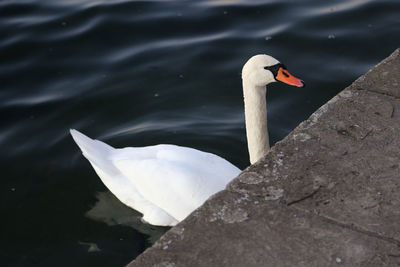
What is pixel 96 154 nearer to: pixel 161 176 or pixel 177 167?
pixel 161 176

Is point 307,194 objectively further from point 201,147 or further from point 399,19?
point 399,19

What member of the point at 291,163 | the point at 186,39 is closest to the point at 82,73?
the point at 186,39

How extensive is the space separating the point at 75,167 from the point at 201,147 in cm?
120

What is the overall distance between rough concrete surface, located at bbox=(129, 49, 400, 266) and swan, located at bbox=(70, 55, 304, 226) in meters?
1.78

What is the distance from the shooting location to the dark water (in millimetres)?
5215

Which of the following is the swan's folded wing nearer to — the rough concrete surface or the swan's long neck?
the swan's long neck

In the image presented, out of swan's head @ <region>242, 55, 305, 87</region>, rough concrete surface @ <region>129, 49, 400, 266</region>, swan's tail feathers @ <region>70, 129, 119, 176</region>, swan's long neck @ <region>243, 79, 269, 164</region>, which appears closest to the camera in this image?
rough concrete surface @ <region>129, 49, 400, 266</region>

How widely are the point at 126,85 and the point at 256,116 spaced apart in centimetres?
270

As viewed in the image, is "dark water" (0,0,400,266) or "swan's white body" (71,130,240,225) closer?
"swan's white body" (71,130,240,225)

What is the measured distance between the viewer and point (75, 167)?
5.93 meters

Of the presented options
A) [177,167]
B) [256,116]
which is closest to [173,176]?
[177,167]

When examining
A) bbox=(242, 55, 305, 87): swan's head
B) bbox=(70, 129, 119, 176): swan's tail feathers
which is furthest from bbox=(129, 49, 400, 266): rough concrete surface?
bbox=(70, 129, 119, 176): swan's tail feathers

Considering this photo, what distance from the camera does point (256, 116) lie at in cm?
476

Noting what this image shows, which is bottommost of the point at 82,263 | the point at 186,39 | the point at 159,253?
the point at 82,263
